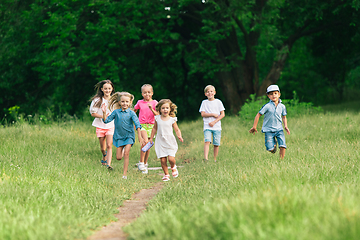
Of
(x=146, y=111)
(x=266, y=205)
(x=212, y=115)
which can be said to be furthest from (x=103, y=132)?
(x=266, y=205)

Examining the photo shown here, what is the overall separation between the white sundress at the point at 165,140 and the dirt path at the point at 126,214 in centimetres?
69

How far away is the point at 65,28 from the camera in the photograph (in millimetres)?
16172

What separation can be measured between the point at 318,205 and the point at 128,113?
523 cm

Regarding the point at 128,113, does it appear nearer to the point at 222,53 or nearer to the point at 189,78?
the point at 222,53

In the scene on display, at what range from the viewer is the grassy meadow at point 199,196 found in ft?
10.1

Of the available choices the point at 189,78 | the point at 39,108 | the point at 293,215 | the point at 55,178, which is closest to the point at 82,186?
the point at 55,178

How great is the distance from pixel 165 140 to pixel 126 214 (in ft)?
8.45

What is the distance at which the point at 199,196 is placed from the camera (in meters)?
5.10

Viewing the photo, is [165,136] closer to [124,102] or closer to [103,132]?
[124,102]

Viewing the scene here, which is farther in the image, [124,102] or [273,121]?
[124,102]

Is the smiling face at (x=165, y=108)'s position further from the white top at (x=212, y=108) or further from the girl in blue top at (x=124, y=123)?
the white top at (x=212, y=108)

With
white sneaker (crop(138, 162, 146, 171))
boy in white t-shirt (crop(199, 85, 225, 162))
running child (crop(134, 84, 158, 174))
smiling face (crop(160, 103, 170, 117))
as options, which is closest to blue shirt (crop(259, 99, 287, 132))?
boy in white t-shirt (crop(199, 85, 225, 162))

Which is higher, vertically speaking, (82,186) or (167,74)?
(167,74)

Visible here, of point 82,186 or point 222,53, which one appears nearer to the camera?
point 82,186
